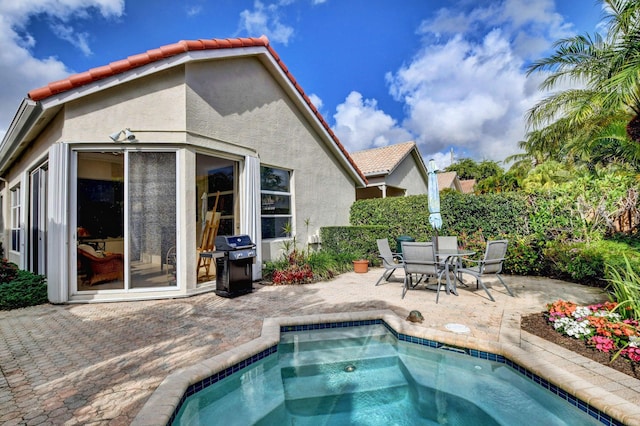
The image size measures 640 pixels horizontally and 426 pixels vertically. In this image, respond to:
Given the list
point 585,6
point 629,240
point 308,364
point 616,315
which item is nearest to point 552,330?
point 616,315

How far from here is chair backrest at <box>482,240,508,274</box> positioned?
6.86 meters

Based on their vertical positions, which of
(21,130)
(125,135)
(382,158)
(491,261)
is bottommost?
(491,261)

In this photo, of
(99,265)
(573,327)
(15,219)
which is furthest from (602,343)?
(15,219)

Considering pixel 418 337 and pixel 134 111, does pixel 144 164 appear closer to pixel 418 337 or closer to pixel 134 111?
pixel 134 111

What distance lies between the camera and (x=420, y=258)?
6.98 meters

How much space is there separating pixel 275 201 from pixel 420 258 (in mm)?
5289

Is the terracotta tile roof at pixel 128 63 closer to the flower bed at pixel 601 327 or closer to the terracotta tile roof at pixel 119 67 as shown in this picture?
the terracotta tile roof at pixel 119 67

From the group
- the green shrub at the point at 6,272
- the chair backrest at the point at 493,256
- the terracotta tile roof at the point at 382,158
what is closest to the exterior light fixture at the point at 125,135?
the green shrub at the point at 6,272

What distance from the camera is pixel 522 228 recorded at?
33.1 ft

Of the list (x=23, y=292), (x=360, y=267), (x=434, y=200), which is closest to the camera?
(x=23, y=292)

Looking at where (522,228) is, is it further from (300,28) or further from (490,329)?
(300,28)

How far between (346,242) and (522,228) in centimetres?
593

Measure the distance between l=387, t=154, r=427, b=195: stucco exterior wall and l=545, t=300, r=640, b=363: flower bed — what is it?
539 inches

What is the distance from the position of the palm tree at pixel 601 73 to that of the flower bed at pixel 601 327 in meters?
5.44
